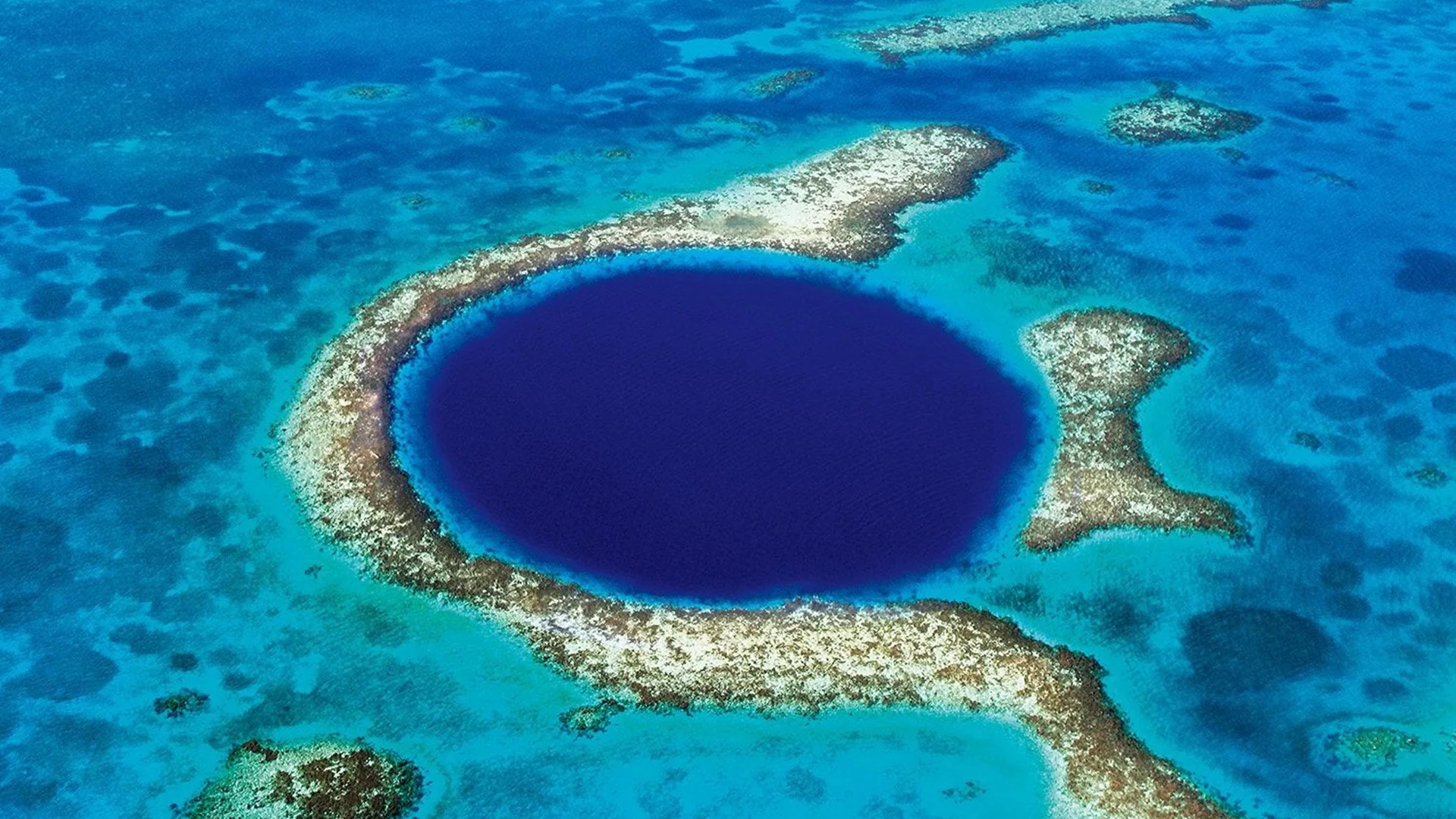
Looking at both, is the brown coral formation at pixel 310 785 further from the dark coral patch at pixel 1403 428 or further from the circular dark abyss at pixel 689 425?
the dark coral patch at pixel 1403 428

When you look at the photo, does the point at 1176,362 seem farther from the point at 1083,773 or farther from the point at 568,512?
the point at 568,512

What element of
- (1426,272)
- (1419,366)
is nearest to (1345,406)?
(1419,366)

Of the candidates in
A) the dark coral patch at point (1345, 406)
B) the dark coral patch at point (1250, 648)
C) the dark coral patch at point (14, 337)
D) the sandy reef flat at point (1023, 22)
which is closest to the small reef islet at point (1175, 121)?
the sandy reef flat at point (1023, 22)

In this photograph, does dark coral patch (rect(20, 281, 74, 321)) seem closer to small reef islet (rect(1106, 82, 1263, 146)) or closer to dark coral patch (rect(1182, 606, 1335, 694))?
dark coral patch (rect(1182, 606, 1335, 694))

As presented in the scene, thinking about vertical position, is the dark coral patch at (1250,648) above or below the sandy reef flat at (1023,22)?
below

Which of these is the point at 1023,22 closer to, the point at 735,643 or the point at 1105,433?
the point at 1105,433

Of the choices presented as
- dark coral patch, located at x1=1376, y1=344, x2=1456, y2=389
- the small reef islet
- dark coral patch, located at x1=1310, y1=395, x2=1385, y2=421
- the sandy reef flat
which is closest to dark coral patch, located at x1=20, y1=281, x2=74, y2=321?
the sandy reef flat
